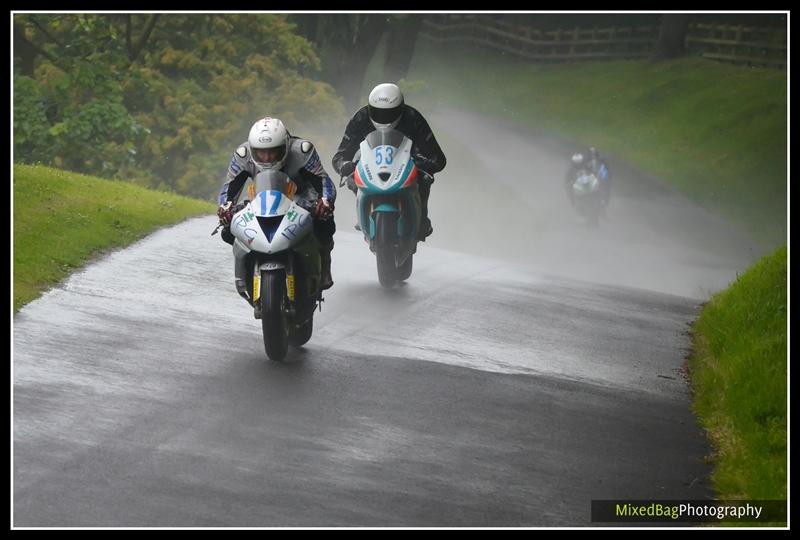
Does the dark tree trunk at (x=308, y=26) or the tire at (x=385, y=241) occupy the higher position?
the dark tree trunk at (x=308, y=26)

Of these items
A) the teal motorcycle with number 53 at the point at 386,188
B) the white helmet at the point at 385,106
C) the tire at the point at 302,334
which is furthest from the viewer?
the teal motorcycle with number 53 at the point at 386,188

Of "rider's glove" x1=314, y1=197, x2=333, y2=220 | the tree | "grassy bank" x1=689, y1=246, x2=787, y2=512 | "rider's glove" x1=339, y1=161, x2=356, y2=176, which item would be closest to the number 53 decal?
"rider's glove" x1=339, y1=161, x2=356, y2=176

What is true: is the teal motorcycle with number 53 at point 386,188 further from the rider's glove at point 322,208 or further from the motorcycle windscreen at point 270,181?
the motorcycle windscreen at point 270,181

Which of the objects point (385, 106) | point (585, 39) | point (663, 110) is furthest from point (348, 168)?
point (585, 39)

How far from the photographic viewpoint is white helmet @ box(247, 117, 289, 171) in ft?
37.7

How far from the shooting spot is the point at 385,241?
15.4 metres

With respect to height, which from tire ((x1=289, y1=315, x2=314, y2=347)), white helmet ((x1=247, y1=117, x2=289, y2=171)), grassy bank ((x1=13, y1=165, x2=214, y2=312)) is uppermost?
white helmet ((x1=247, y1=117, x2=289, y2=171))

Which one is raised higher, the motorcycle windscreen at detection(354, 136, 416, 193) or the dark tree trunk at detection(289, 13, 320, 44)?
the dark tree trunk at detection(289, 13, 320, 44)

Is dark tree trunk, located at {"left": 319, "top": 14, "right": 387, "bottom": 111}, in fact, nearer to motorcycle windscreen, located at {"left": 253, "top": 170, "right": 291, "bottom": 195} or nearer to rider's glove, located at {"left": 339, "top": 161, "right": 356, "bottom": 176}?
rider's glove, located at {"left": 339, "top": 161, "right": 356, "bottom": 176}

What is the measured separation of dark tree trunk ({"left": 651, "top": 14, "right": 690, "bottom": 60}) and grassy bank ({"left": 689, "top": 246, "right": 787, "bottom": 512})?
38808 mm

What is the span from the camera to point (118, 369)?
37.0ft

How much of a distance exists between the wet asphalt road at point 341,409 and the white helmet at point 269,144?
1.58 meters

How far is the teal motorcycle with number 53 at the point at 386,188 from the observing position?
1521 centimetres

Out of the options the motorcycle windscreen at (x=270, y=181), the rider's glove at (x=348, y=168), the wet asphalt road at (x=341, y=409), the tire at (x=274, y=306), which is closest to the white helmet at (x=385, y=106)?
the rider's glove at (x=348, y=168)
